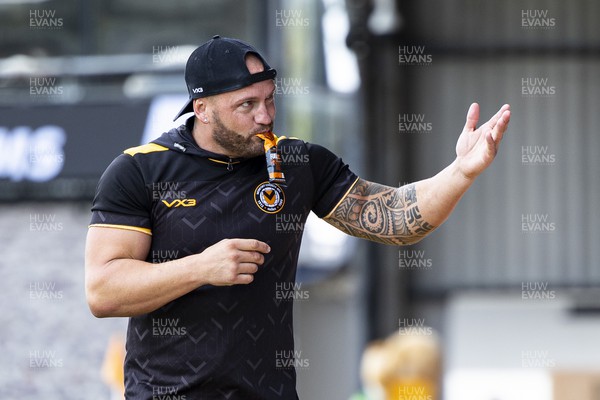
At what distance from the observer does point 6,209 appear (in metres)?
9.45

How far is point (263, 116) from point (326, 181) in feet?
1.21

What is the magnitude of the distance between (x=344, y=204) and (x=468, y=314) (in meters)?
9.37

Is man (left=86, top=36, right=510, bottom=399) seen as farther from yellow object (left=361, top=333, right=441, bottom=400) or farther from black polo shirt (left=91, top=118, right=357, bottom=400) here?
yellow object (left=361, top=333, right=441, bottom=400)

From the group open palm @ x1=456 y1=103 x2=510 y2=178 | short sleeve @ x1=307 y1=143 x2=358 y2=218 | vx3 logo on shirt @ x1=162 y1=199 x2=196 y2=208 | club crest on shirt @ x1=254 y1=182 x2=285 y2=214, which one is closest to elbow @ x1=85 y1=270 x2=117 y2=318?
vx3 logo on shirt @ x1=162 y1=199 x2=196 y2=208

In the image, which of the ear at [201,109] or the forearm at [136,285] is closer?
the forearm at [136,285]

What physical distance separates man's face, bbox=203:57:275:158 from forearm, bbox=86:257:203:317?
403 millimetres

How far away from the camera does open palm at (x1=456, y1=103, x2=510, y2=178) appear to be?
10.5 feet

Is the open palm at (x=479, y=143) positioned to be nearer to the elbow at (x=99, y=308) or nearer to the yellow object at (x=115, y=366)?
the elbow at (x=99, y=308)

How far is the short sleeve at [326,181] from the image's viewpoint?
349cm

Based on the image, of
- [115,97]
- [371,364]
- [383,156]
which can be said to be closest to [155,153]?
[115,97]

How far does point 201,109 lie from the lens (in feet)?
11.0

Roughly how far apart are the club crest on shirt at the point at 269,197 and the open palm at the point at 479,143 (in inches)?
21.0

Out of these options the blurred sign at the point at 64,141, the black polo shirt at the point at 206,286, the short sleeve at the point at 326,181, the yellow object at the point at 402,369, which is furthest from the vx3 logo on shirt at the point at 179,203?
the yellow object at the point at 402,369

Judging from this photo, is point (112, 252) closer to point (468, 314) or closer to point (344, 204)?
point (344, 204)
